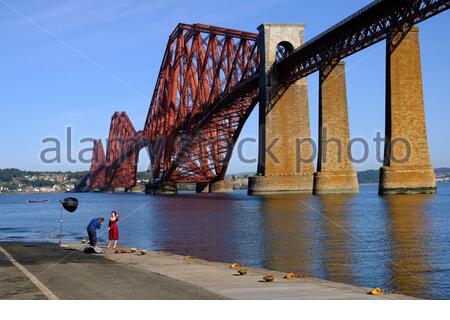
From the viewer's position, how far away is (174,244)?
3462cm

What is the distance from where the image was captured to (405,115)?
68.6 metres

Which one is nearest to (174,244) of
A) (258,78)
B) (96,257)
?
(96,257)

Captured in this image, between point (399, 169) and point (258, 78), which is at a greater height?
point (258, 78)

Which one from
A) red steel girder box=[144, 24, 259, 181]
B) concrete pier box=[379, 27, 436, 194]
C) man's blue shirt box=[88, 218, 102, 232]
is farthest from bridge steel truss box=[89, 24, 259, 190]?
man's blue shirt box=[88, 218, 102, 232]

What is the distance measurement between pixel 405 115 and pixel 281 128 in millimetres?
26540

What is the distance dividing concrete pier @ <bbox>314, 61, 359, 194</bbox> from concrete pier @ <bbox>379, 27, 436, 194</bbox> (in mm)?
13431

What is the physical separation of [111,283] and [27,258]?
7.52 m

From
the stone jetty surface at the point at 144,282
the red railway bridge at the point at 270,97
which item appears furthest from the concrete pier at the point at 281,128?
the stone jetty surface at the point at 144,282

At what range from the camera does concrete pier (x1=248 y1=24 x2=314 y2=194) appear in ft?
302

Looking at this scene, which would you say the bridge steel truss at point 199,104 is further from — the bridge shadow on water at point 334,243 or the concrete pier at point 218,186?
the bridge shadow on water at point 334,243

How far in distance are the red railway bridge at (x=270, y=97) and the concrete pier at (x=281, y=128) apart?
0.42ft

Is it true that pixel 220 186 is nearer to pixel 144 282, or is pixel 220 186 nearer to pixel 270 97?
pixel 270 97

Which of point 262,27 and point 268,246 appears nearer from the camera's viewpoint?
point 268,246

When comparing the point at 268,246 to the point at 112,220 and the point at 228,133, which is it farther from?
the point at 228,133
